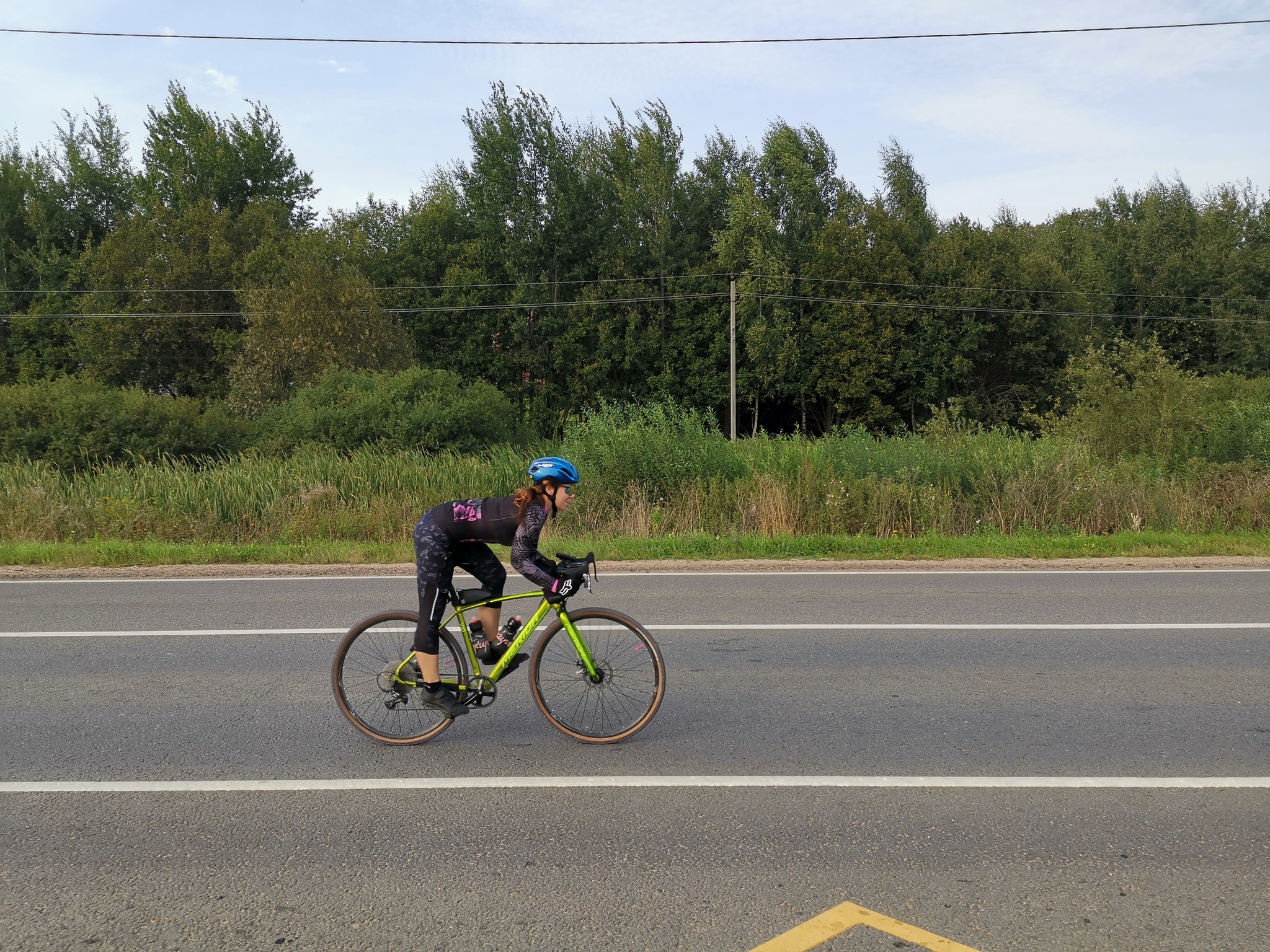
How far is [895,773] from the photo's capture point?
5.06 m

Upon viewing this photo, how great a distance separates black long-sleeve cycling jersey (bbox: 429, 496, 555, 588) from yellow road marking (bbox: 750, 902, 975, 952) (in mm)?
2410

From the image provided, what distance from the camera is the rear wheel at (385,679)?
5.70m

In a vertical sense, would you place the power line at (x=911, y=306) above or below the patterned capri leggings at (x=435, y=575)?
above

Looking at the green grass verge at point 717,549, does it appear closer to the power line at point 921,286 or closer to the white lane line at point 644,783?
the white lane line at point 644,783

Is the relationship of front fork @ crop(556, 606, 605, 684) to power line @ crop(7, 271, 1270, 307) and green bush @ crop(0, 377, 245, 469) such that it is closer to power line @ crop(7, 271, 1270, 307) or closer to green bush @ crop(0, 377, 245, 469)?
green bush @ crop(0, 377, 245, 469)

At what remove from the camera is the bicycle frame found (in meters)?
5.61

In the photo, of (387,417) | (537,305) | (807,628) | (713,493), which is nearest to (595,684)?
(807,628)

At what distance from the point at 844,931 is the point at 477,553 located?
2.98 m

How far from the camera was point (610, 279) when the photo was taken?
177 feet

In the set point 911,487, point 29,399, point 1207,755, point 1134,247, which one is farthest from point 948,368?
point 1207,755

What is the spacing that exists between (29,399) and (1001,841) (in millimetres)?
28465

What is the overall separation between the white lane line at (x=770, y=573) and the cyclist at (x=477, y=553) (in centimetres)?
586

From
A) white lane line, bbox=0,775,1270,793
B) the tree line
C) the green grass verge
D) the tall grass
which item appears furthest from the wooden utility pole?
white lane line, bbox=0,775,1270,793

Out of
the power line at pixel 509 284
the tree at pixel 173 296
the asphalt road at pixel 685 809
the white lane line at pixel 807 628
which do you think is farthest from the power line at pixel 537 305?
the asphalt road at pixel 685 809
